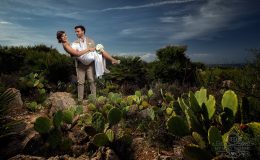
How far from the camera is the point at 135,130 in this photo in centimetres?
629

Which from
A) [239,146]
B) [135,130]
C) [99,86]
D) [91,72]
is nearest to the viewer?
[239,146]

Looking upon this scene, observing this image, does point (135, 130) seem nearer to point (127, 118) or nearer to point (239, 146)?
point (127, 118)

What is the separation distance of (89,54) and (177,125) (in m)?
5.17

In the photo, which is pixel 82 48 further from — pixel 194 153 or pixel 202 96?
pixel 194 153

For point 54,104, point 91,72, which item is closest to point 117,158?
point 54,104

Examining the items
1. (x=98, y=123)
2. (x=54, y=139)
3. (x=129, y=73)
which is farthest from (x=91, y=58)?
(x=54, y=139)

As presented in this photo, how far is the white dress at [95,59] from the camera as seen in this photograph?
9.30 m

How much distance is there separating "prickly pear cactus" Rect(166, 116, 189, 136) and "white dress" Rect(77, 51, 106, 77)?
508 cm

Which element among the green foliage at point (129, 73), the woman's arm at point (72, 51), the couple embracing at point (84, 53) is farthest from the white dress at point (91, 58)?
the green foliage at point (129, 73)

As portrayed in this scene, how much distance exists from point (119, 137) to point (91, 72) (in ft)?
15.2

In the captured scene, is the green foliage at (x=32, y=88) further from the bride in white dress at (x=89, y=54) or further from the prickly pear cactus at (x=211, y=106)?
the prickly pear cactus at (x=211, y=106)

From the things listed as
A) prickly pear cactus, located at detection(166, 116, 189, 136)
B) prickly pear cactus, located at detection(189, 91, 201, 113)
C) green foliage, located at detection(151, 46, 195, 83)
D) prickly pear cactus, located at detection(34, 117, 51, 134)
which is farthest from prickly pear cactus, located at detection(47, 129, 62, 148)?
green foliage, located at detection(151, 46, 195, 83)

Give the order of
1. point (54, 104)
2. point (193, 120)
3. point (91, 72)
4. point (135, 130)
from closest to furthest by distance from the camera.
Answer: point (193, 120), point (135, 130), point (54, 104), point (91, 72)

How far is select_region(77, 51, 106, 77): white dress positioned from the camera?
366 inches
